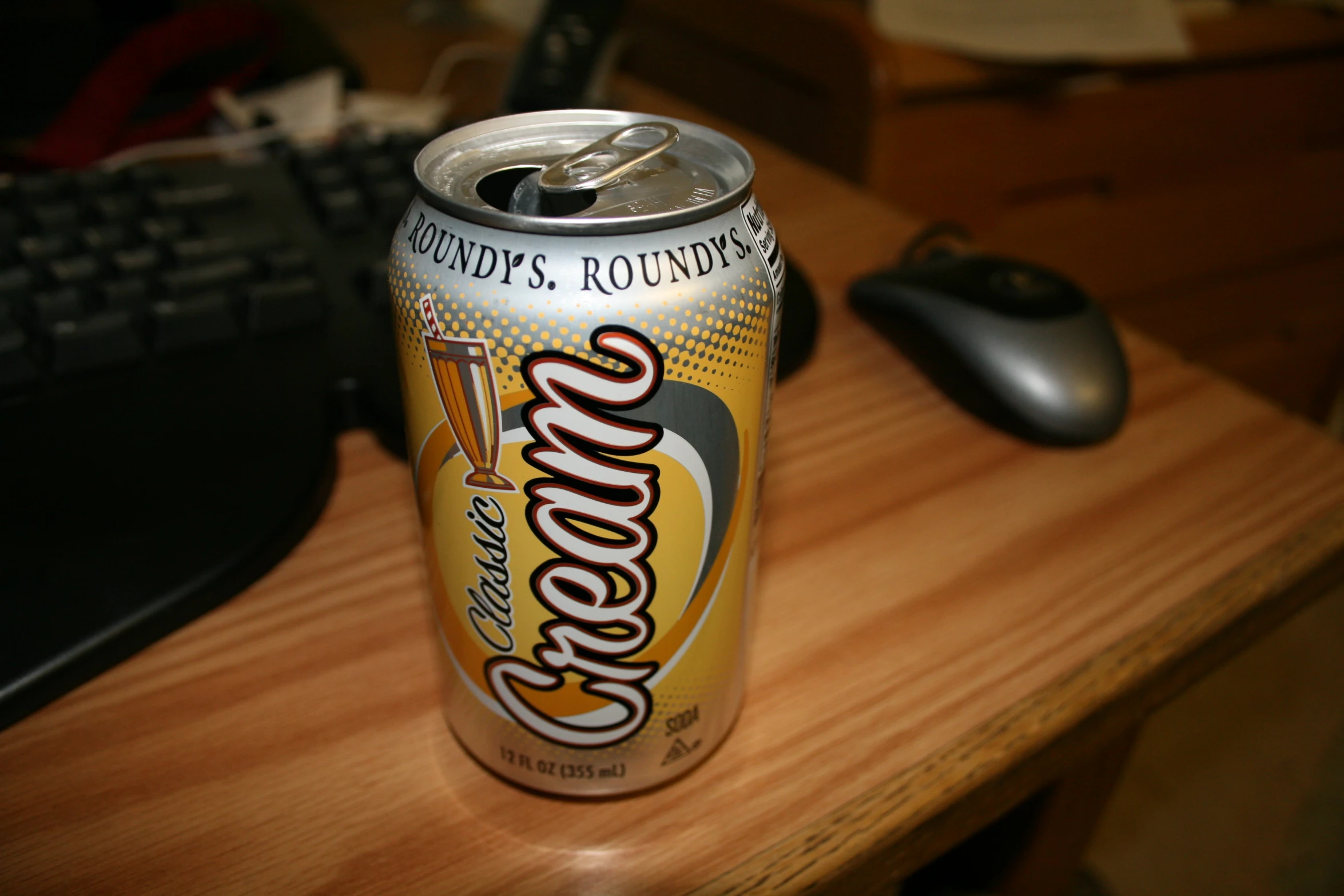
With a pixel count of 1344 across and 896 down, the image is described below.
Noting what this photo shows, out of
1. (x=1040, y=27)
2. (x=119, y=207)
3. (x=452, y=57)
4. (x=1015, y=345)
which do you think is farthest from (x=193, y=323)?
(x=1040, y=27)

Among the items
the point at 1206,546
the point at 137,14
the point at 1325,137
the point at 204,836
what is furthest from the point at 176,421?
the point at 1325,137

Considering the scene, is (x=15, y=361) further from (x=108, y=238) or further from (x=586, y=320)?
(x=586, y=320)

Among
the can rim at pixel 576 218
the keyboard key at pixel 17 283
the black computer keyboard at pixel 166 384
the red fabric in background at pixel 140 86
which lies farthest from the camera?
the red fabric in background at pixel 140 86

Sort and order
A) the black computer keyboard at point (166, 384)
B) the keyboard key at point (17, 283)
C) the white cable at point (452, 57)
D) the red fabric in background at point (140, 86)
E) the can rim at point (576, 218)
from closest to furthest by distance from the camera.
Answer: the can rim at point (576, 218) < the black computer keyboard at point (166, 384) < the keyboard key at point (17, 283) < the red fabric in background at point (140, 86) < the white cable at point (452, 57)

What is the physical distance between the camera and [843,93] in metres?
0.87

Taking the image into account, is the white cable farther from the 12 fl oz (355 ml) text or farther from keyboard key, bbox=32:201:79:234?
the 12 fl oz (355 ml) text

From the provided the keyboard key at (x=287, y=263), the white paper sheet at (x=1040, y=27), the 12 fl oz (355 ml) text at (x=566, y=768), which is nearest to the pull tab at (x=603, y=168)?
the 12 fl oz (355 ml) text at (x=566, y=768)

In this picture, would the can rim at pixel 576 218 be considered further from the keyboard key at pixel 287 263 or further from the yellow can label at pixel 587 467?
the keyboard key at pixel 287 263

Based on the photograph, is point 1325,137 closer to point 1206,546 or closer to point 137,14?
point 1206,546

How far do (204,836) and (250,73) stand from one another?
2.32ft

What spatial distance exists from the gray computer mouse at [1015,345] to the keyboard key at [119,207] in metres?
0.40

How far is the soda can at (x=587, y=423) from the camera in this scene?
0.72 ft

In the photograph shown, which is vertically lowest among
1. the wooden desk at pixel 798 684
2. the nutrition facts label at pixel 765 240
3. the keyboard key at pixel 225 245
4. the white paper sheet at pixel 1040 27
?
the wooden desk at pixel 798 684

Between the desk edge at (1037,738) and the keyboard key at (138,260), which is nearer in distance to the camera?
the desk edge at (1037,738)
